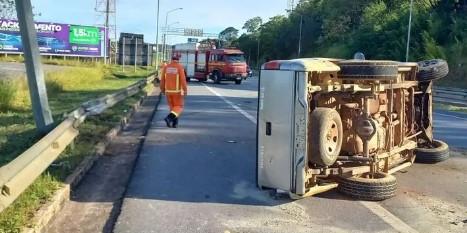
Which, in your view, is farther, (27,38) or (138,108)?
(138,108)

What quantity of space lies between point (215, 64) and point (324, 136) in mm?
33781

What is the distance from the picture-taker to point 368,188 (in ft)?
22.4

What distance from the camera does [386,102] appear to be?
7.80 metres

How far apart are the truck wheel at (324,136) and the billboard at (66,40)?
63.3 metres

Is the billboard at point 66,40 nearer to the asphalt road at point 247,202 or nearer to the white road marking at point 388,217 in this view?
the asphalt road at point 247,202

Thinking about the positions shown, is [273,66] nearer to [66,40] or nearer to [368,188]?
[368,188]

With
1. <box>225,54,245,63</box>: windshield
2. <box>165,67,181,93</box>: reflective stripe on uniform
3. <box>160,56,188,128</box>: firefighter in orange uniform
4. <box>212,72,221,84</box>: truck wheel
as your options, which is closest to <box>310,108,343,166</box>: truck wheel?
<box>160,56,188,128</box>: firefighter in orange uniform

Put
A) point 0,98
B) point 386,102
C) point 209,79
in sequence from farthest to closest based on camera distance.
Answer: point 209,79 < point 0,98 < point 386,102

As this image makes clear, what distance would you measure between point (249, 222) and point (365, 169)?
203 centimetres

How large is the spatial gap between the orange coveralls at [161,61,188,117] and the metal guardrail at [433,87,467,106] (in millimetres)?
18666

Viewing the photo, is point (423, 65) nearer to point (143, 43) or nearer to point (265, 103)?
point (265, 103)

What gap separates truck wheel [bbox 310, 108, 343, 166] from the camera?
6598mm

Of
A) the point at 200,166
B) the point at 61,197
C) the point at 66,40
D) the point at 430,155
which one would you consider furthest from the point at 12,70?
the point at 66,40

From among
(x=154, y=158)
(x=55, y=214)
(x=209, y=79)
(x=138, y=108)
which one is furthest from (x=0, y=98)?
(x=209, y=79)
